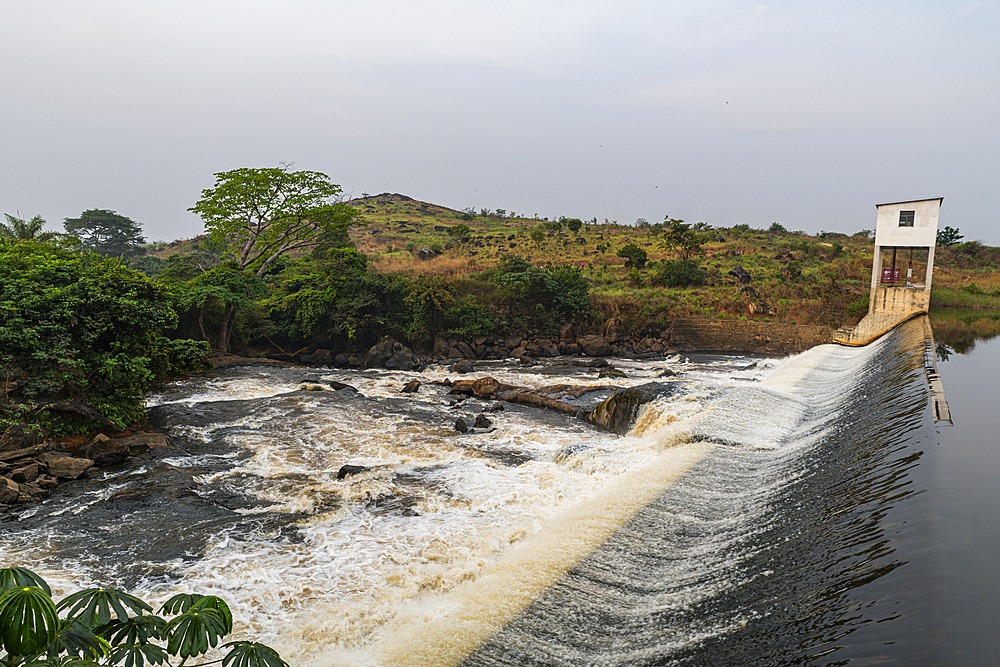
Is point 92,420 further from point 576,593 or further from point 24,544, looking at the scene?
point 576,593

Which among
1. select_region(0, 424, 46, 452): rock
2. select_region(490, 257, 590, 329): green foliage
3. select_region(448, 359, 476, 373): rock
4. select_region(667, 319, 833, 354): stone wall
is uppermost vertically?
select_region(490, 257, 590, 329): green foliage

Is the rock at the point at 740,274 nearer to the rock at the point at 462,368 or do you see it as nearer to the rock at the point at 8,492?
the rock at the point at 462,368

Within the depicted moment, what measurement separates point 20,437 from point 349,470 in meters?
6.04

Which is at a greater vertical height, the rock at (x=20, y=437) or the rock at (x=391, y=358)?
the rock at (x=391, y=358)

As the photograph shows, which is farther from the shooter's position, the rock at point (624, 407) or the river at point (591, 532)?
the rock at point (624, 407)

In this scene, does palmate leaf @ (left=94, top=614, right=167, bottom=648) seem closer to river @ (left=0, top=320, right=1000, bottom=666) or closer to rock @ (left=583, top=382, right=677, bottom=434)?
river @ (left=0, top=320, right=1000, bottom=666)

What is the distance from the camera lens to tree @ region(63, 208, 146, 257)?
2066 inches

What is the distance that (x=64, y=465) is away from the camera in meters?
Answer: 9.95

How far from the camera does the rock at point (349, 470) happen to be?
10273mm

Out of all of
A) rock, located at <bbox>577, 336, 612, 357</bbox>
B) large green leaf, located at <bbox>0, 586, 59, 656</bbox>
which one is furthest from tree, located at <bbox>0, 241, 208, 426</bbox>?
rock, located at <bbox>577, 336, 612, 357</bbox>

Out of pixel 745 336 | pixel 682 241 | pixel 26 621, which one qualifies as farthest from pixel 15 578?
pixel 682 241

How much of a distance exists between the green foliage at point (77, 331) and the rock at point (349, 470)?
5.74 meters

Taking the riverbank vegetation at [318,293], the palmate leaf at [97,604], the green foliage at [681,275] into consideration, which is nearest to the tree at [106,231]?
the riverbank vegetation at [318,293]

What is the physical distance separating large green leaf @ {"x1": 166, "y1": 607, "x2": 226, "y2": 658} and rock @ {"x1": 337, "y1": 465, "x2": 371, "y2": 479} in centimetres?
826
